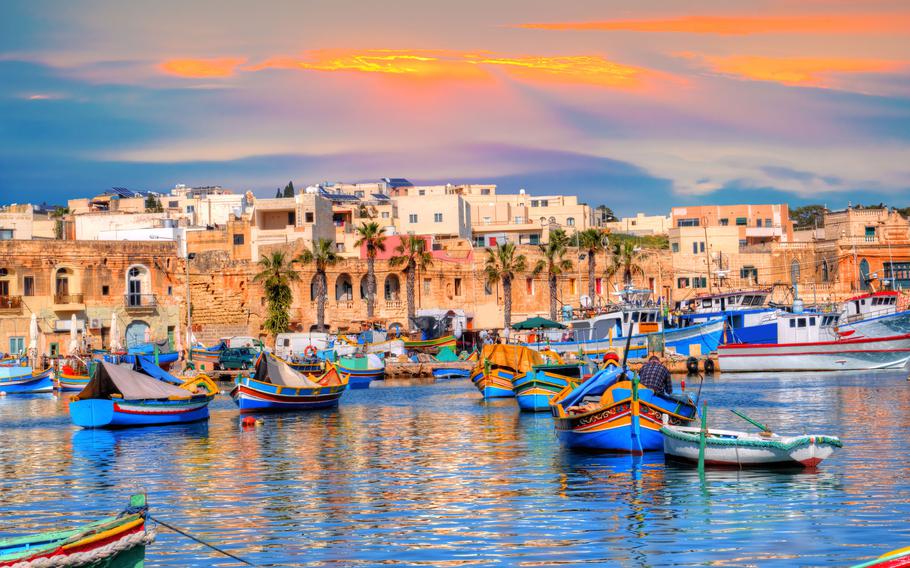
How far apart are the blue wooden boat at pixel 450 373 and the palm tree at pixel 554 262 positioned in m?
14.3

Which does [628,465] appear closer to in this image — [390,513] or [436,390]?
[390,513]

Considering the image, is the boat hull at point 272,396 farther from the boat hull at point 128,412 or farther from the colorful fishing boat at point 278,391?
the boat hull at point 128,412

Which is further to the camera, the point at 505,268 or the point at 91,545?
the point at 505,268

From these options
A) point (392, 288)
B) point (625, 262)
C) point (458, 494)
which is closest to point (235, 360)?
point (392, 288)

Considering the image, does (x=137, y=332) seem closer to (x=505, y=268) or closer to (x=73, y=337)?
(x=73, y=337)

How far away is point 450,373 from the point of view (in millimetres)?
67688

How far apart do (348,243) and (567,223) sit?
25468 mm

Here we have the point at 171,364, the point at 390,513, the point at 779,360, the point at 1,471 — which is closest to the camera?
the point at 390,513

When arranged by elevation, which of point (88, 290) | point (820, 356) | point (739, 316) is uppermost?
point (88, 290)

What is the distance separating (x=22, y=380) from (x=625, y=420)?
4260 cm

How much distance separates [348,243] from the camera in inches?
3447

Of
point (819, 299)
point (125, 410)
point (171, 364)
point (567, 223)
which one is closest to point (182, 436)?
point (125, 410)

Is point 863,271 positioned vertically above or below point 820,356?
above

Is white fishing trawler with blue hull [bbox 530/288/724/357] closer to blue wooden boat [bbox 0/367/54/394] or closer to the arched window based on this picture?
blue wooden boat [bbox 0/367/54/394]
